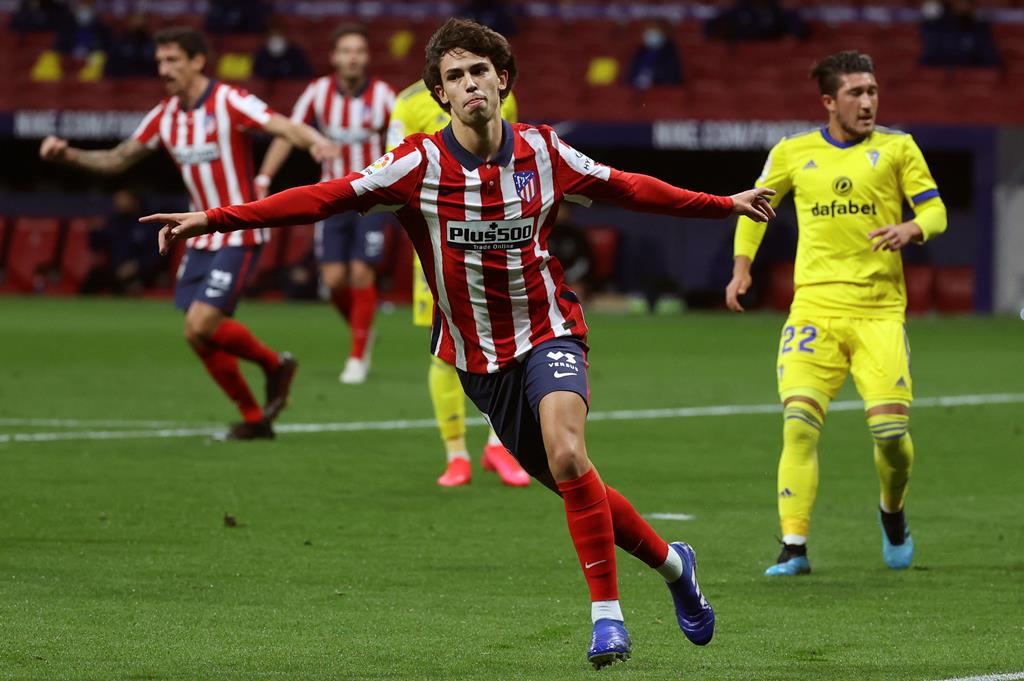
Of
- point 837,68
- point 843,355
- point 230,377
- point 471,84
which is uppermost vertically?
point 471,84

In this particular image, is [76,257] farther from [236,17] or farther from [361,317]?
[361,317]

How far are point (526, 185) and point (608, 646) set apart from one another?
1467 mm

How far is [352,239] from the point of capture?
1530 centimetres

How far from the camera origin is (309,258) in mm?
26172

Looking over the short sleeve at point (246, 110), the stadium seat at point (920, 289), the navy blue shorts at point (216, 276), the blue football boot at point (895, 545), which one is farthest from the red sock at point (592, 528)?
the stadium seat at point (920, 289)

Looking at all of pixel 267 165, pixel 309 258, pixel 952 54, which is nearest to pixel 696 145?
pixel 952 54

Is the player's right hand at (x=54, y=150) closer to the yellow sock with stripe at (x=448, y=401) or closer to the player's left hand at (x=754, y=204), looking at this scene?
the yellow sock with stripe at (x=448, y=401)

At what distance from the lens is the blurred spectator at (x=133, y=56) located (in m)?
27.0

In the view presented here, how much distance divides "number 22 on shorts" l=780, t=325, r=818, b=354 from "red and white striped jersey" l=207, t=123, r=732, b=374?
5.75 feet

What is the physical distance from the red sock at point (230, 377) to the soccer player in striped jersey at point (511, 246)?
526 cm

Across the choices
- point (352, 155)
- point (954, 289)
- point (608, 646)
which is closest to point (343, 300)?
point (352, 155)

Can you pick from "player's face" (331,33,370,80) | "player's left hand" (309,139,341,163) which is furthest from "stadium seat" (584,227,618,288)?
"player's left hand" (309,139,341,163)

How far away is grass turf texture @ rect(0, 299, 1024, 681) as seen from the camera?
5.75 metres

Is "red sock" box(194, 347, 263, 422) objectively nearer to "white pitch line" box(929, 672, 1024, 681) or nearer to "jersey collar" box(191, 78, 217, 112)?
"jersey collar" box(191, 78, 217, 112)
